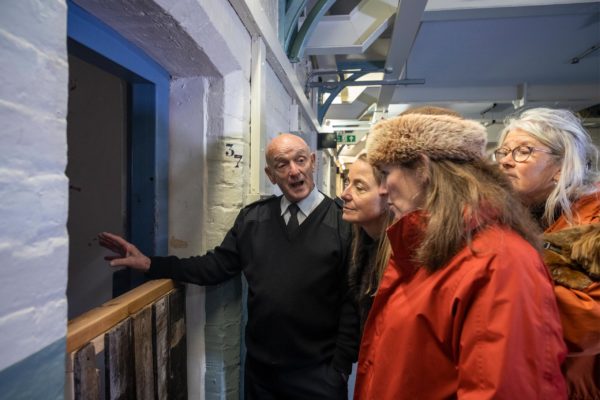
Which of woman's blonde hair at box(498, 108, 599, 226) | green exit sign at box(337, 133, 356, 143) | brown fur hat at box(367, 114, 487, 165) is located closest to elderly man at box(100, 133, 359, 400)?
brown fur hat at box(367, 114, 487, 165)

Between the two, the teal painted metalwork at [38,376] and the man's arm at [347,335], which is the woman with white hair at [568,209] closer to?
the man's arm at [347,335]

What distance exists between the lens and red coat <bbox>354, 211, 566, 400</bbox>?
68 cm

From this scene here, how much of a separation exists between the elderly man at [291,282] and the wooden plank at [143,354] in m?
0.26

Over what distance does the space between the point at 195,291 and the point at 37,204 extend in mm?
1110

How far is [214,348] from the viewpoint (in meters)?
1.72

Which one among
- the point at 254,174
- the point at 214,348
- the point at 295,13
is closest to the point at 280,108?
the point at 295,13

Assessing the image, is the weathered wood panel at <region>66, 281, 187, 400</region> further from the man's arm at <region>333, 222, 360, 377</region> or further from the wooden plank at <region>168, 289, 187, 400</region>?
the man's arm at <region>333, 222, 360, 377</region>

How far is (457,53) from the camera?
13.8ft

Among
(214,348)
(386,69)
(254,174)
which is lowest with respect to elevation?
(214,348)

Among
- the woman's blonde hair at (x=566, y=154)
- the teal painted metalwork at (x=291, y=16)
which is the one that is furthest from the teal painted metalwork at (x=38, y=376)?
the teal painted metalwork at (x=291, y=16)

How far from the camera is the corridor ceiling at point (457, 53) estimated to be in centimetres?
274

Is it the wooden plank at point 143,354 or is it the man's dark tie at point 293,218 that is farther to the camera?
the man's dark tie at point 293,218

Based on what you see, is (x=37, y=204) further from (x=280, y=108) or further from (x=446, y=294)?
(x=280, y=108)

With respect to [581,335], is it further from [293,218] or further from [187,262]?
[187,262]
